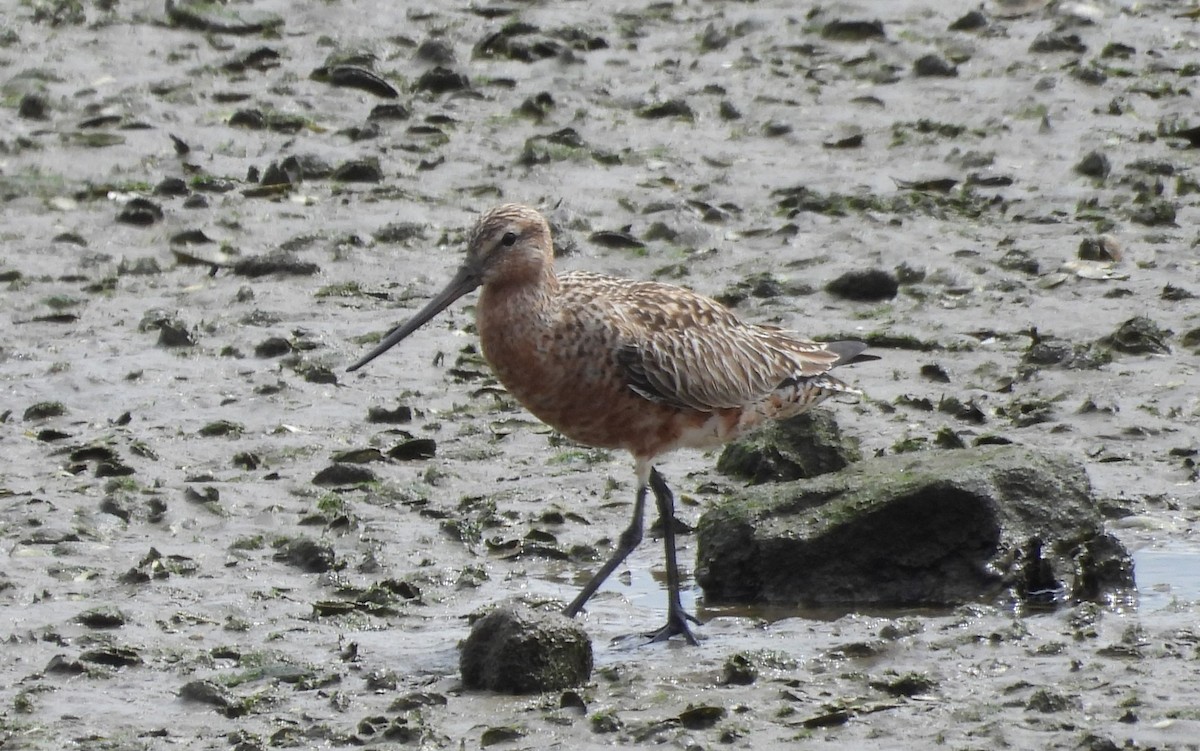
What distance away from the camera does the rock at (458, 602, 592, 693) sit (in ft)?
19.7

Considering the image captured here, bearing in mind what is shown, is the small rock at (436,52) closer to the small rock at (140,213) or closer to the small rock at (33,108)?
the small rock at (33,108)

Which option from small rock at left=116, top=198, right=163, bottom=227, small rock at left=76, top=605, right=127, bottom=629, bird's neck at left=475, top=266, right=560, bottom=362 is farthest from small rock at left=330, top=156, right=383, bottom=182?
small rock at left=76, top=605, right=127, bottom=629

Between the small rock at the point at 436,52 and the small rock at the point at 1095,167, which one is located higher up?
the small rock at the point at 436,52

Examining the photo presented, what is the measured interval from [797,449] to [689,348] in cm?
73

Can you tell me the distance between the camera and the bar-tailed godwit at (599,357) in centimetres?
707

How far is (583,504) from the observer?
795 cm

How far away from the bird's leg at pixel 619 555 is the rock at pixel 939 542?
0.29 meters

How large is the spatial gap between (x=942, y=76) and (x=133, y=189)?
514 cm

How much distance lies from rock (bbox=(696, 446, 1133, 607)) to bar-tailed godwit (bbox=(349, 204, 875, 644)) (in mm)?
340

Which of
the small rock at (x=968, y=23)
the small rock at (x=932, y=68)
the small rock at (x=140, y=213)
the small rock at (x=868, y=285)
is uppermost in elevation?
the small rock at (x=968, y=23)

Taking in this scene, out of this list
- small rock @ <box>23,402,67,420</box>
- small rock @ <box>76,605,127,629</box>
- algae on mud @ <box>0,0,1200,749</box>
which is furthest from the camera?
small rock @ <box>23,402,67,420</box>

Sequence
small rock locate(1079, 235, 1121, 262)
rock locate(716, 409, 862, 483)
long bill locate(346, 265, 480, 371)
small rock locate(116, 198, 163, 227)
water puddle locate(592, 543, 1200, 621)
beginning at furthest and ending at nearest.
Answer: small rock locate(116, 198, 163, 227) < small rock locate(1079, 235, 1121, 262) < rock locate(716, 409, 862, 483) < long bill locate(346, 265, 480, 371) < water puddle locate(592, 543, 1200, 621)

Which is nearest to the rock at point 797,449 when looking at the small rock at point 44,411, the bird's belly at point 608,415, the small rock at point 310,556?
the bird's belly at point 608,415

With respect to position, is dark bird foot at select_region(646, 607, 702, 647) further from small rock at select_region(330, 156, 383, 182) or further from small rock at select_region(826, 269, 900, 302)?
small rock at select_region(330, 156, 383, 182)
